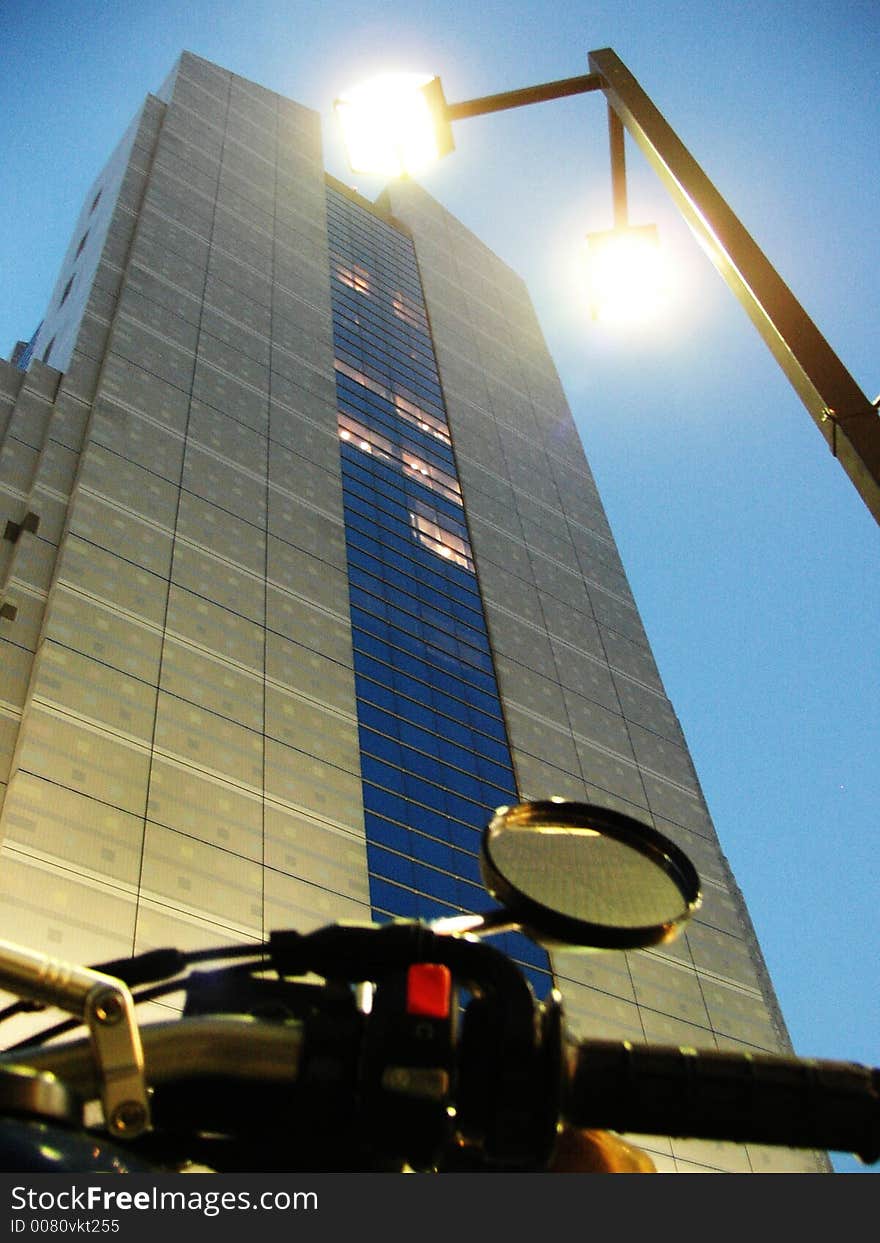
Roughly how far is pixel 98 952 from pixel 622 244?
353 inches

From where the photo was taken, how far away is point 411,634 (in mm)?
20609

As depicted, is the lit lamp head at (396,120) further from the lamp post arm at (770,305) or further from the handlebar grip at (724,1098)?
the handlebar grip at (724,1098)

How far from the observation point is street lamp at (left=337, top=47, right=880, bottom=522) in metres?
3.27

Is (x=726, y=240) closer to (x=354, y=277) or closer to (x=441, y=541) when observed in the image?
(x=441, y=541)

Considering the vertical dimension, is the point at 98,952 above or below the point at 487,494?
below

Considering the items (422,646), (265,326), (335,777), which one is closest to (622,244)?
(335,777)

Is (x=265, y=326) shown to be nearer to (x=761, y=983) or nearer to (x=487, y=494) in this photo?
(x=487, y=494)

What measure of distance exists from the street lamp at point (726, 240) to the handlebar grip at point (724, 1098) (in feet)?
6.11

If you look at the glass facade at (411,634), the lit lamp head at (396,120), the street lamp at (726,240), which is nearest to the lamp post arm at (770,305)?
the street lamp at (726,240)

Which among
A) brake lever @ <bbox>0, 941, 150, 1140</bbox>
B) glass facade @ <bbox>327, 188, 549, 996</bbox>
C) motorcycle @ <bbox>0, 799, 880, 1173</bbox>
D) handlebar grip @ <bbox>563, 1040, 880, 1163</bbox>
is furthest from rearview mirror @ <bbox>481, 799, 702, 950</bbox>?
glass facade @ <bbox>327, 188, 549, 996</bbox>

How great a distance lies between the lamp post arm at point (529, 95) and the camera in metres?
5.49

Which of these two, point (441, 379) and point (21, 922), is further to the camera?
point (441, 379)

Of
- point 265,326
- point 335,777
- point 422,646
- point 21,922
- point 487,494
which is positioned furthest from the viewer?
point 487,494

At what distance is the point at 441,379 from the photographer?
3259 centimetres
